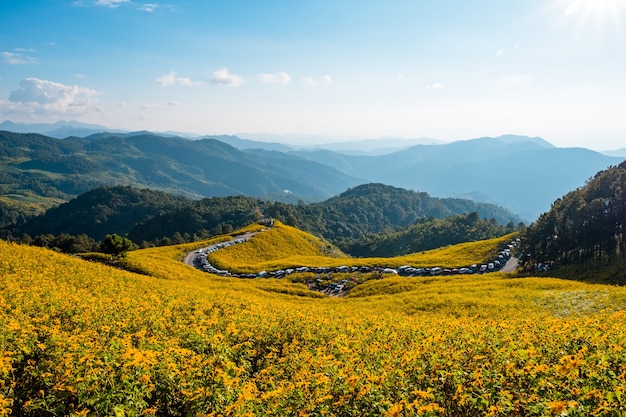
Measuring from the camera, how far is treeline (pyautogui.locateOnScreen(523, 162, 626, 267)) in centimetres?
7119

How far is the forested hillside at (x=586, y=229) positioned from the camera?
71000 mm

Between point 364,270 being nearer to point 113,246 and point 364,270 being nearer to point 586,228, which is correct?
point 586,228

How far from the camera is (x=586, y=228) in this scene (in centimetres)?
7294

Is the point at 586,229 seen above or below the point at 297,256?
above

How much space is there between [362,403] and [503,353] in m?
5.62

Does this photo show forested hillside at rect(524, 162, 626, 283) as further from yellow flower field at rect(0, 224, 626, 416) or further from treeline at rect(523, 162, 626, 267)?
yellow flower field at rect(0, 224, 626, 416)

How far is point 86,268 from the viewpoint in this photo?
40.4 m

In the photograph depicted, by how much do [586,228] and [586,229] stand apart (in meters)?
0.19

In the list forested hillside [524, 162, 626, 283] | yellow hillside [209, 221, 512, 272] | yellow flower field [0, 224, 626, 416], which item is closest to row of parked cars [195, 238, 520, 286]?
yellow hillside [209, 221, 512, 272]

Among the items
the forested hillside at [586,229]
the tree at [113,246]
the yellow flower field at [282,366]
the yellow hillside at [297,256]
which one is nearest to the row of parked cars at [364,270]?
the yellow hillside at [297,256]

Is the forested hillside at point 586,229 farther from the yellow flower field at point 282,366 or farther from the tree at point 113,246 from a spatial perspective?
the tree at point 113,246

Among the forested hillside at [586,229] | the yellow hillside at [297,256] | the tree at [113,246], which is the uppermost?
the forested hillside at [586,229]

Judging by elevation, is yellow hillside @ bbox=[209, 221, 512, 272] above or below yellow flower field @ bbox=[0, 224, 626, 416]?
below

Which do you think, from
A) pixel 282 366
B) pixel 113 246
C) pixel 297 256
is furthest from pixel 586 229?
pixel 113 246
